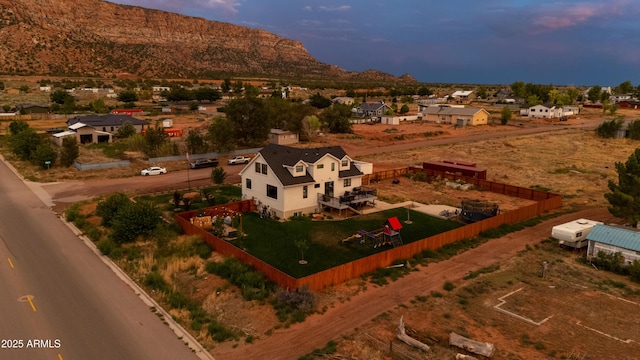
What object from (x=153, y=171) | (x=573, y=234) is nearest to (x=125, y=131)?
(x=153, y=171)

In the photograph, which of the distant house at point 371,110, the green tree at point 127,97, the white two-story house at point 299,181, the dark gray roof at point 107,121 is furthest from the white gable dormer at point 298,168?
the green tree at point 127,97

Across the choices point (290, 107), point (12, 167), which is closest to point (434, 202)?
point (290, 107)

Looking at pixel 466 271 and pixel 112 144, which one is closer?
pixel 466 271

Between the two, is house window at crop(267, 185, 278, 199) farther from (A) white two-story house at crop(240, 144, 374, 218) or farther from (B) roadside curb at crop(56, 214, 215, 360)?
(B) roadside curb at crop(56, 214, 215, 360)

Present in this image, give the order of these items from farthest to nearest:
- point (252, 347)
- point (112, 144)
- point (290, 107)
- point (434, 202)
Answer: point (290, 107)
point (112, 144)
point (434, 202)
point (252, 347)

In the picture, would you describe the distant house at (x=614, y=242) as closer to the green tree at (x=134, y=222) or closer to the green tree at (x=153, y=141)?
the green tree at (x=134, y=222)

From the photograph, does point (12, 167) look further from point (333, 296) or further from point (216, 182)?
point (333, 296)

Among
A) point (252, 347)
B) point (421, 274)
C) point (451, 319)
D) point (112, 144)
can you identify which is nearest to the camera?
point (252, 347)

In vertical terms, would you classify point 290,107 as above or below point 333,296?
above

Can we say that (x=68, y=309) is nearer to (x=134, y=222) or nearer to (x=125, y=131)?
(x=134, y=222)
